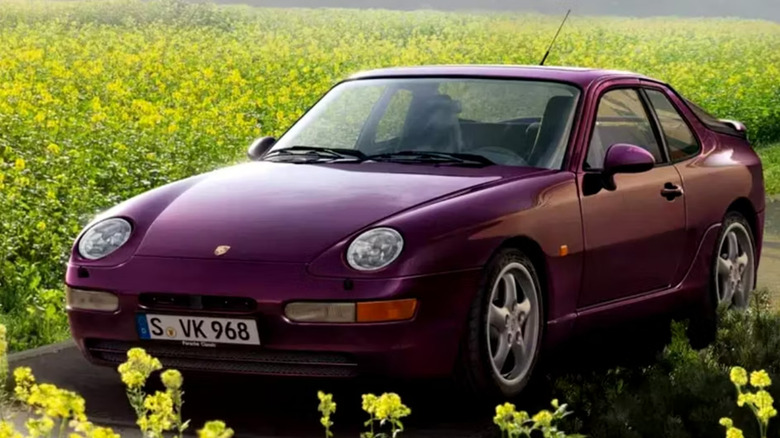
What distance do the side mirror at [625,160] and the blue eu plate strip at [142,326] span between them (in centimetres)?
237

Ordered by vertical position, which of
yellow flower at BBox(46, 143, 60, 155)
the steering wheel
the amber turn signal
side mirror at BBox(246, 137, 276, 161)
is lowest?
yellow flower at BBox(46, 143, 60, 155)

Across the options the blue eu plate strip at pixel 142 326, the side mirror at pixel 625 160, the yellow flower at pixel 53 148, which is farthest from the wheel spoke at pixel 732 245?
the yellow flower at pixel 53 148

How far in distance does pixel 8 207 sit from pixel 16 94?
6.11 meters

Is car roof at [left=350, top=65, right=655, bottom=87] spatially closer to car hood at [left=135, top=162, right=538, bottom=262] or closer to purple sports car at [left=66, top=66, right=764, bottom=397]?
purple sports car at [left=66, top=66, right=764, bottom=397]

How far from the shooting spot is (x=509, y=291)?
7234mm

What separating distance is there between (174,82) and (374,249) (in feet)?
54.2

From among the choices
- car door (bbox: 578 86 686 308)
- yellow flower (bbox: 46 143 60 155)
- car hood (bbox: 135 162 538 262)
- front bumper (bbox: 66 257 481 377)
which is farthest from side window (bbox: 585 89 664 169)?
yellow flower (bbox: 46 143 60 155)

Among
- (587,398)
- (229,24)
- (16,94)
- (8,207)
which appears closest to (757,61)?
(229,24)

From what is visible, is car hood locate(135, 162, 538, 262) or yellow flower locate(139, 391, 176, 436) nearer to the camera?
yellow flower locate(139, 391, 176, 436)

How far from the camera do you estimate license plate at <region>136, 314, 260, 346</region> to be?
6.71 meters

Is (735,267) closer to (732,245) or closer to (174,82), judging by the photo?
(732,245)

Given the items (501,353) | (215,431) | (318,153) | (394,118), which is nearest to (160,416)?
(215,431)

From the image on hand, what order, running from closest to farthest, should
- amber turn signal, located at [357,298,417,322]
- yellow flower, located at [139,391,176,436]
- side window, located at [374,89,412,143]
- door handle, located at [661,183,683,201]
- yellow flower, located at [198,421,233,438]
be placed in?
yellow flower, located at [198,421,233,438] < yellow flower, located at [139,391,176,436] < amber turn signal, located at [357,298,417,322] < side window, located at [374,89,412,143] < door handle, located at [661,183,683,201]

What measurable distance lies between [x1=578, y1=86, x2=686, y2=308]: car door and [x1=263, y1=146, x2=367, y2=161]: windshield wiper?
104cm
